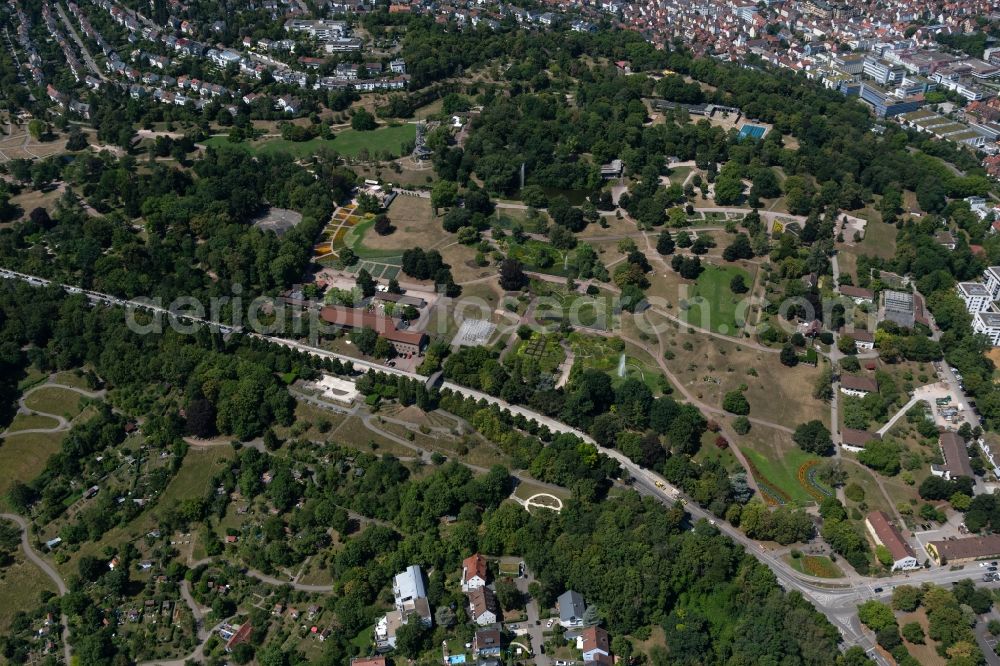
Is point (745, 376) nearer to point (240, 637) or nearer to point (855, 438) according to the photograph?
point (855, 438)

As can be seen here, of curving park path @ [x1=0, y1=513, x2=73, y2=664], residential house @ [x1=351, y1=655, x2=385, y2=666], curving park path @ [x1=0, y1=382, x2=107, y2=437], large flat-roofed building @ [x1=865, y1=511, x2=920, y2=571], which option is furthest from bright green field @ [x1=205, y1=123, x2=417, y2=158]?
large flat-roofed building @ [x1=865, y1=511, x2=920, y2=571]

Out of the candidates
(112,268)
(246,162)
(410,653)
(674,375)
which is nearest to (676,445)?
(674,375)

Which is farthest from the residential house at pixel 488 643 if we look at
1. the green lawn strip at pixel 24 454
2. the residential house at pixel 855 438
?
the green lawn strip at pixel 24 454

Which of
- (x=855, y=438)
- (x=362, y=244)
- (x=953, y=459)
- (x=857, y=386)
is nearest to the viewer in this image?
(x=953, y=459)

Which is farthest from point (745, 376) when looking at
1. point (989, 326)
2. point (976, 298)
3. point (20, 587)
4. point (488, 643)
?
point (20, 587)

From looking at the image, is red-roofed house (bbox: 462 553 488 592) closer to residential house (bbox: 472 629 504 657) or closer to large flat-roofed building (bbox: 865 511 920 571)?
residential house (bbox: 472 629 504 657)
